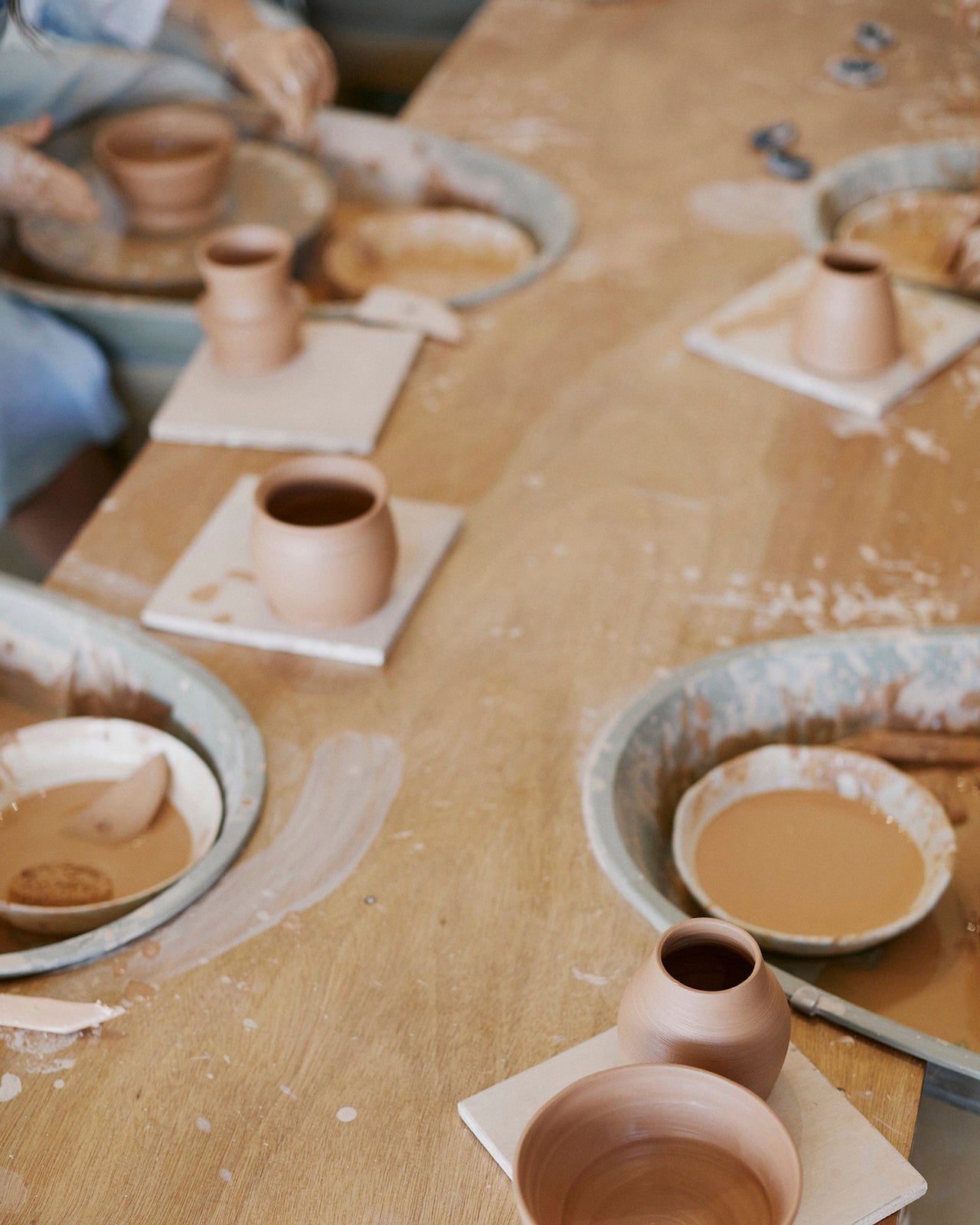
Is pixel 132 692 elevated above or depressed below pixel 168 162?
below

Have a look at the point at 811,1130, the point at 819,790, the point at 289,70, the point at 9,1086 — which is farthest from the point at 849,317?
the point at 9,1086

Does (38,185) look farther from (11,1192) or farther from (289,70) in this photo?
(11,1192)

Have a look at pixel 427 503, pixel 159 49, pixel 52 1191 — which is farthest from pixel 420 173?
pixel 52 1191

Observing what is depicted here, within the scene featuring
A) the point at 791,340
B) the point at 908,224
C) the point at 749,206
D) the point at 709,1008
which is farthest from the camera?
the point at 908,224

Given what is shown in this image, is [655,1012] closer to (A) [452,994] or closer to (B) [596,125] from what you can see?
(A) [452,994]

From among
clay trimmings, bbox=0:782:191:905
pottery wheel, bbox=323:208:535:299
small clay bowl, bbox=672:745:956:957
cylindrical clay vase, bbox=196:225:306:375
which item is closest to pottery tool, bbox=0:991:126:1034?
clay trimmings, bbox=0:782:191:905

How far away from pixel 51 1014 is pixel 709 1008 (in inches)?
21.0

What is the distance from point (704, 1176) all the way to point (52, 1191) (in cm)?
46

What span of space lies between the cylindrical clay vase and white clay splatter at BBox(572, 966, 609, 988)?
3.48 ft

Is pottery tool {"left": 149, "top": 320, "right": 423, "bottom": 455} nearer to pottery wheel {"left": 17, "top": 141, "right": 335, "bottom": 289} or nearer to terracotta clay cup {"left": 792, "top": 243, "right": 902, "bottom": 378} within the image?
pottery wheel {"left": 17, "top": 141, "right": 335, "bottom": 289}

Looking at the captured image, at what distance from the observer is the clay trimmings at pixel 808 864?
1.08 m

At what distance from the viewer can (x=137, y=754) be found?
1.22m

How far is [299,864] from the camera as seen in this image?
1059 millimetres

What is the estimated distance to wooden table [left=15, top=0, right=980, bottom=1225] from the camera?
0.86 metres
